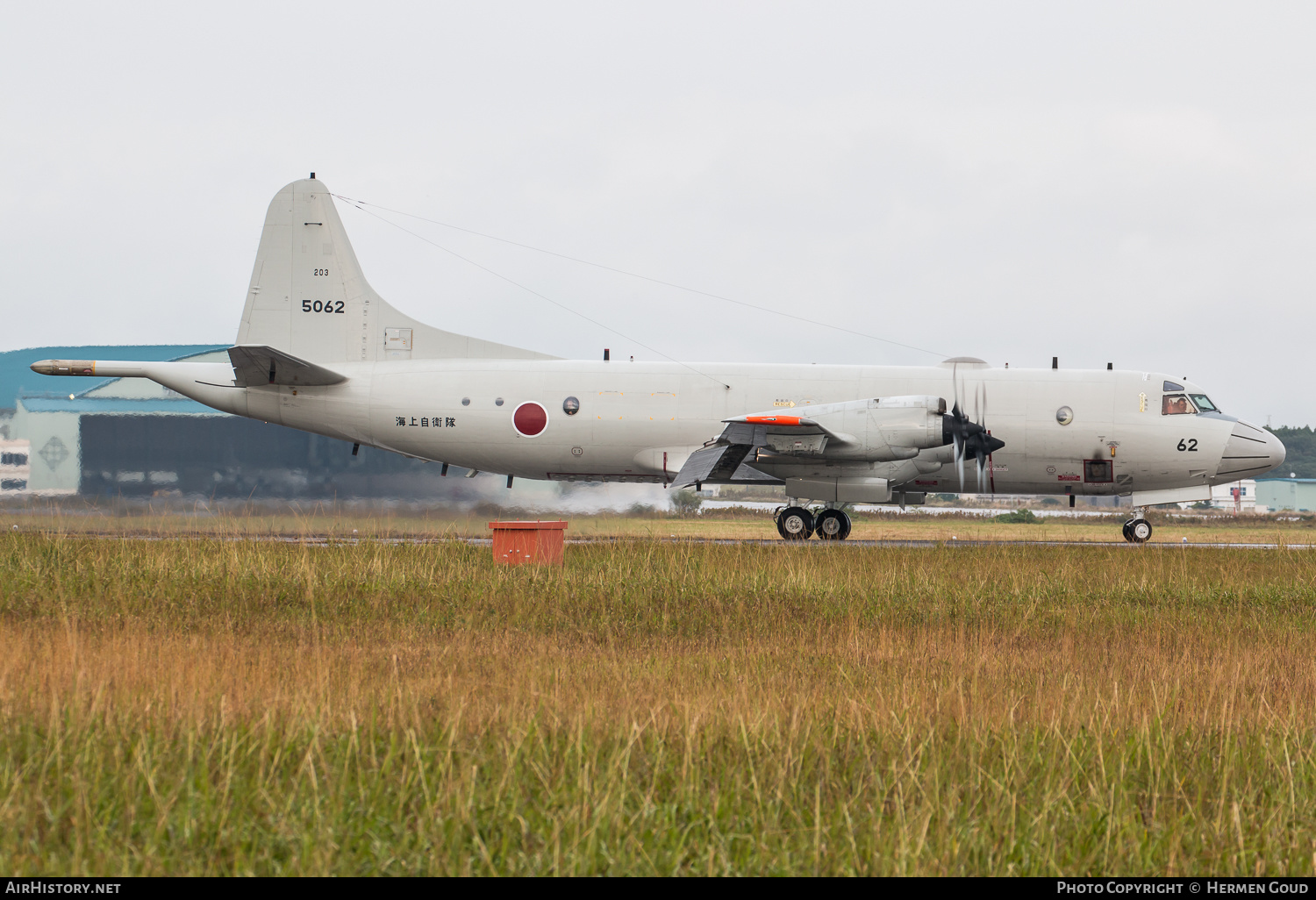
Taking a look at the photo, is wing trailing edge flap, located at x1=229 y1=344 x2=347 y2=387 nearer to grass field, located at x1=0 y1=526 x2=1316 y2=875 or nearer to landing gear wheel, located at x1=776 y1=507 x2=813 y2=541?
landing gear wheel, located at x1=776 y1=507 x2=813 y2=541

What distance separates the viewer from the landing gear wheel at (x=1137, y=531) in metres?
25.6

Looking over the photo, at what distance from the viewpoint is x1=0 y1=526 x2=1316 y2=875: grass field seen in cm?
377

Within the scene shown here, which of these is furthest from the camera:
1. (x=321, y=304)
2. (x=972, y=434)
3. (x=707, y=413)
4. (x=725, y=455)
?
(x=321, y=304)

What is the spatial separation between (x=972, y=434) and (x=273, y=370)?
17.0 metres

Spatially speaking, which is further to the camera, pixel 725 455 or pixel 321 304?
pixel 321 304

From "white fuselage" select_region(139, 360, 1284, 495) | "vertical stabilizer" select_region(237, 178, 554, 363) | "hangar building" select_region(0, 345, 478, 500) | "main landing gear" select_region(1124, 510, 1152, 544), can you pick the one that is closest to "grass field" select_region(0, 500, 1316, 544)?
"hangar building" select_region(0, 345, 478, 500)

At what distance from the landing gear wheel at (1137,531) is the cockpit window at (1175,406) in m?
3.03

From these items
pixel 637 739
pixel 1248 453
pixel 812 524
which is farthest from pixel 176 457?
pixel 1248 453

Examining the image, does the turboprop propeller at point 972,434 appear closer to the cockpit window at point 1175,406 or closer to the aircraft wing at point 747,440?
the aircraft wing at point 747,440

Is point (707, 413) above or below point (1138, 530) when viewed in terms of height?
above

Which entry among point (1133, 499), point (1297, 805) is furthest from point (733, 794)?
point (1133, 499)

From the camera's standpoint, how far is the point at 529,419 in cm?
2467

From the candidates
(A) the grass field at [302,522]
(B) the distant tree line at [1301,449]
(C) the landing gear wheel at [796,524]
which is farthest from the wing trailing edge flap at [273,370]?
(B) the distant tree line at [1301,449]

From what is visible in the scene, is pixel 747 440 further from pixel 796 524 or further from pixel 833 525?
pixel 833 525
